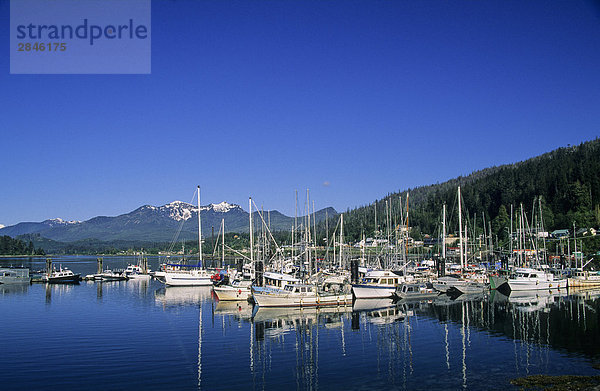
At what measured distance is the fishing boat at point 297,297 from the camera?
5525 cm

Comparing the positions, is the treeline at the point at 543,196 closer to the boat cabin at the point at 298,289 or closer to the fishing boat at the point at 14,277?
the boat cabin at the point at 298,289

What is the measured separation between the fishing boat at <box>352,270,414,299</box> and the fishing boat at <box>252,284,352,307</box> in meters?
4.84

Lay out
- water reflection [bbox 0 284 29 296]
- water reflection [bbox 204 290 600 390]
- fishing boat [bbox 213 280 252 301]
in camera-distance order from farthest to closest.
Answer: water reflection [bbox 0 284 29 296] → fishing boat [bbox 213 280 252 301] → water reflection [bbox 204 290 600 390]

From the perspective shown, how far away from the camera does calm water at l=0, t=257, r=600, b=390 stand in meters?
27.0

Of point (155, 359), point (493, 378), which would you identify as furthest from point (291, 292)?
point (493, 378)

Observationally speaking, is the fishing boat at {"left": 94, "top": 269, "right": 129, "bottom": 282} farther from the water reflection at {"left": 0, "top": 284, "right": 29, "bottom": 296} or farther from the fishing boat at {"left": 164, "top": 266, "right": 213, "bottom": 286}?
the fishing boat at {"left": 164, "top": 266, "right": 213, "bottom": 286}

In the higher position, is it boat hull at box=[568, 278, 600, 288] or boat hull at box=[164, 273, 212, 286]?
boat hull at box=[164, 273, 212, 286]

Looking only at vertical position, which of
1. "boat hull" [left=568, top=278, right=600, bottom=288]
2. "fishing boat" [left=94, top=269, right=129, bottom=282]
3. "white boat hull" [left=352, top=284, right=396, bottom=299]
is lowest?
"boat hull" [left=568, top=278, right=600, bottom=288]

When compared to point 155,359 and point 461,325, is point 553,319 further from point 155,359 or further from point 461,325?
point 155,359

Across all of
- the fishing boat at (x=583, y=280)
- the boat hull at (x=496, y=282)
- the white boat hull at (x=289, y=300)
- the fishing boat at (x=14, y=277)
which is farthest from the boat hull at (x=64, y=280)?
the fishing boat at (x=583, y=280)

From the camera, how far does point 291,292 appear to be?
2212 inches

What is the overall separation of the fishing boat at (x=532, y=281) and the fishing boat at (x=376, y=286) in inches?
836

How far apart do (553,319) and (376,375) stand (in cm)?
2835

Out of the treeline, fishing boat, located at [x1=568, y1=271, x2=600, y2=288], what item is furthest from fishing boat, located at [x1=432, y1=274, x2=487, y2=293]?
the treeline
